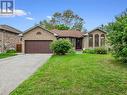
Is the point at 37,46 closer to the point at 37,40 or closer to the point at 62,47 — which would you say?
the point at 37,40

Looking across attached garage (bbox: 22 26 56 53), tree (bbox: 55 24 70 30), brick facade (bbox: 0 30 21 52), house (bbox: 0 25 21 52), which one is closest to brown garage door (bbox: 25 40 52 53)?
attached garage (bbox: 22 26 56 53)

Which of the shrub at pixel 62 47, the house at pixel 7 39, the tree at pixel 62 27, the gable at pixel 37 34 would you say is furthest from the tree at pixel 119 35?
the tree at pixel 62 27

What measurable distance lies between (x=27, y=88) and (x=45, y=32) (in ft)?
101

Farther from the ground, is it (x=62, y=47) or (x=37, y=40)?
(x=37, y=40)

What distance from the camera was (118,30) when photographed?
62.5ft

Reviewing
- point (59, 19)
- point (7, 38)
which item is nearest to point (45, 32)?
point (7, 38)

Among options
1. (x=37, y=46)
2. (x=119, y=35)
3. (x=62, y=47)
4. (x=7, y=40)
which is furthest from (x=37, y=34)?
(x=119, y=35)

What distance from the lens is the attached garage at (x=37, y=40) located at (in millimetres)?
39625

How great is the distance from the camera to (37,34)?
39.8 metres

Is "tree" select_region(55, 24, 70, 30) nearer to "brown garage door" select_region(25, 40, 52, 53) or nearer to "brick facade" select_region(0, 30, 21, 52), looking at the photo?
"brick facade" select_region(0, 30, 21, 52)

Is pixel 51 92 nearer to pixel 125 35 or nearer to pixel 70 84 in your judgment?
pixel 70 84

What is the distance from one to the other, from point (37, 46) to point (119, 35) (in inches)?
898

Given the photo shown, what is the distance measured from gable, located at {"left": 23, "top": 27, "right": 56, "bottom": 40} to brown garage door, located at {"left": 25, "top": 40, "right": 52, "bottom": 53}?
0.59m

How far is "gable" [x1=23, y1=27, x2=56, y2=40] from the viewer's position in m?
39.7
